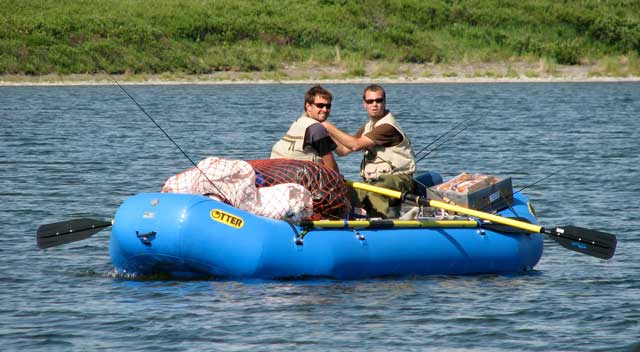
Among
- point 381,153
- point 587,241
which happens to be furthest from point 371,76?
point 587,241

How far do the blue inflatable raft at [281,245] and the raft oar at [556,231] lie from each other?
0.15 metres

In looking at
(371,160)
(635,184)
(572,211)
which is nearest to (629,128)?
(635,184)

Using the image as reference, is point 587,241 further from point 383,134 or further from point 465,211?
point 383,134

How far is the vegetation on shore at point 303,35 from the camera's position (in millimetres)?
42188

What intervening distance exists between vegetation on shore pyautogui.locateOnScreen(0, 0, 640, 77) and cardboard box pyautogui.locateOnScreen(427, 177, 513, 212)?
30.0 metres

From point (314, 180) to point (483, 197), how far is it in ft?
5.38

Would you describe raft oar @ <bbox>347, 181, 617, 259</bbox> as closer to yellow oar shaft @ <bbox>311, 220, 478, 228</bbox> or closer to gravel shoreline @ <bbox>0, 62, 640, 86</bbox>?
yellow oar shaft @ <bbox>311, 220, 478, 228</bbox>

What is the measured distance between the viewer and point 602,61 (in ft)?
146

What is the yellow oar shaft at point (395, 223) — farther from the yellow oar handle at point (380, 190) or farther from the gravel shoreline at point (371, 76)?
the gravel shoreline at point (371, 76)

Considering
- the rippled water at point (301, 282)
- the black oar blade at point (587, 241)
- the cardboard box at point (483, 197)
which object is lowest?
the rippled water at point (301, 282)

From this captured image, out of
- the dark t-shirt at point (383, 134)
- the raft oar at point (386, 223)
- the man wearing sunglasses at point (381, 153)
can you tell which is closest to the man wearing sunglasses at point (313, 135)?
the man wearing sunglasses at point (381, 153)

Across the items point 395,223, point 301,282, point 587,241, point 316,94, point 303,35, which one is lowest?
point 303,35

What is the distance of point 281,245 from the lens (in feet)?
31.8

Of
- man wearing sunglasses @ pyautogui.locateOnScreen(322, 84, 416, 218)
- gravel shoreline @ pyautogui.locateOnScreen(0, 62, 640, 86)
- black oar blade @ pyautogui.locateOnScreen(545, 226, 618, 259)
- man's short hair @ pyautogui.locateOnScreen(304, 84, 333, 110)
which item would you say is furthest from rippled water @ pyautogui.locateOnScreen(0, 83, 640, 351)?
gravel shoreline @ pyautogui.locateOnScreen(0, 62, 640, 86)
